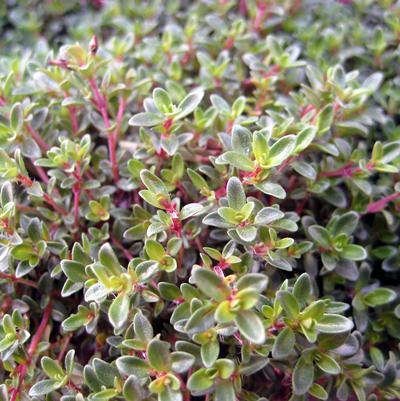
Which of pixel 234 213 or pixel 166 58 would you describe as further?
pixel 166 58

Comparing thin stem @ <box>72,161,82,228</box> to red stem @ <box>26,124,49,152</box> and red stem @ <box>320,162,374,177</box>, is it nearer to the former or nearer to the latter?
red stem @ <box>26,124,49,152</box>

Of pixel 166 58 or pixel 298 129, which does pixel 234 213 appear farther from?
pixel 166 58

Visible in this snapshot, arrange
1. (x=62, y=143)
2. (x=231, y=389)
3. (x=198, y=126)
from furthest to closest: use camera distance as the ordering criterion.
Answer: (x=198, y=126)
(x=62, y=143)
(x=231, y=389)

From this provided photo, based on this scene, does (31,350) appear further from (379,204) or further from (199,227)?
(379,204)

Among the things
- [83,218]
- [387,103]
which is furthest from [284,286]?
[387,103]

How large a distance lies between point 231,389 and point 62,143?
2.37 feet

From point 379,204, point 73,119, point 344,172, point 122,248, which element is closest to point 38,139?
point 73,119

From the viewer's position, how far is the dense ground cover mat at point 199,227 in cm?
102

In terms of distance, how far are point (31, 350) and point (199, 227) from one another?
0.50m

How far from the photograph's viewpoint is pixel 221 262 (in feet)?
3.58

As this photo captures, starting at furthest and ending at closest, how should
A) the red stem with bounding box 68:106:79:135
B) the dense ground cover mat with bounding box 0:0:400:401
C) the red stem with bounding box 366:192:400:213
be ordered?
1. the red stem with bounding box 68:106:79:135
2. the red stem with bounding box 366:192:400:213
3. the dense ground cover mat with bounding box 0:0:400:401

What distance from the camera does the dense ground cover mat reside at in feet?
3.35

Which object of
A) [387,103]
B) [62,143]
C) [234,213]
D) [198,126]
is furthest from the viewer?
[387,103]

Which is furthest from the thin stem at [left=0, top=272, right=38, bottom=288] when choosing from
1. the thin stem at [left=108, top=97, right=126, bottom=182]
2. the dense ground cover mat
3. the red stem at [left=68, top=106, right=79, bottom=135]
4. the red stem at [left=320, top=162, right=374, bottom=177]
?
the red stem at [left=320, top=162, right=374, bottom=177]
